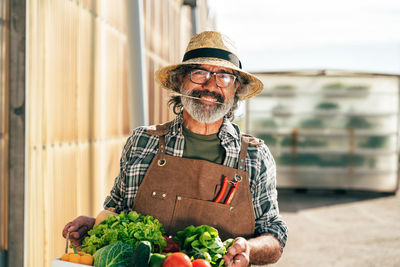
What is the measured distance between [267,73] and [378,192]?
183 inches

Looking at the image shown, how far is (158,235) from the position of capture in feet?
7.31

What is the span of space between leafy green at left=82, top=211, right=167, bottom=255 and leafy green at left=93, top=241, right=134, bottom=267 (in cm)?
10

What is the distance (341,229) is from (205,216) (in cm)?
654

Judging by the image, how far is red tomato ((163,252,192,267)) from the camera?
1911 millimetres

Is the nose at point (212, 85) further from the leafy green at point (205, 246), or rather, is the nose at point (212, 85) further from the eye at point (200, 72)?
the leafy green at point (205, 246)

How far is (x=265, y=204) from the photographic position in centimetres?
268

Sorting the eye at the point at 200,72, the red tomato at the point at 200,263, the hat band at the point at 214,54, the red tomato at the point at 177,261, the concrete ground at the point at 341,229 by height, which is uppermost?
the hat band at the point at 214,54

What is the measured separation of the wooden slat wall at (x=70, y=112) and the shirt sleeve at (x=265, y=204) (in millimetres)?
1816

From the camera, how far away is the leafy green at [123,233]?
7.17ft

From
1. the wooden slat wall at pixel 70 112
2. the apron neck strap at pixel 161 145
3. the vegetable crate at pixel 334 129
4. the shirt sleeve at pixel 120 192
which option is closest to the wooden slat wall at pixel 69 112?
the wooden slat wall at pixel 70 112

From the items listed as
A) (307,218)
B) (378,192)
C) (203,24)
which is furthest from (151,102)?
(203,24)

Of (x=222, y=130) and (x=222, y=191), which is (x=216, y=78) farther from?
(x=222, y=191)

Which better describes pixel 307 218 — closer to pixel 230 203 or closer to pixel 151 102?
pixel 151 102

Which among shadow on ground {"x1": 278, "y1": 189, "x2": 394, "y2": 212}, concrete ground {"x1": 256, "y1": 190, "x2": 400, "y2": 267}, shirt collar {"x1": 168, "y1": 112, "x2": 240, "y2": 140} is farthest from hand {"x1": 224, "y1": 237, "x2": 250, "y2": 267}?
shadow on ground {"x1": 278, "y1": 189, "x2": 394, "y2": 212}
